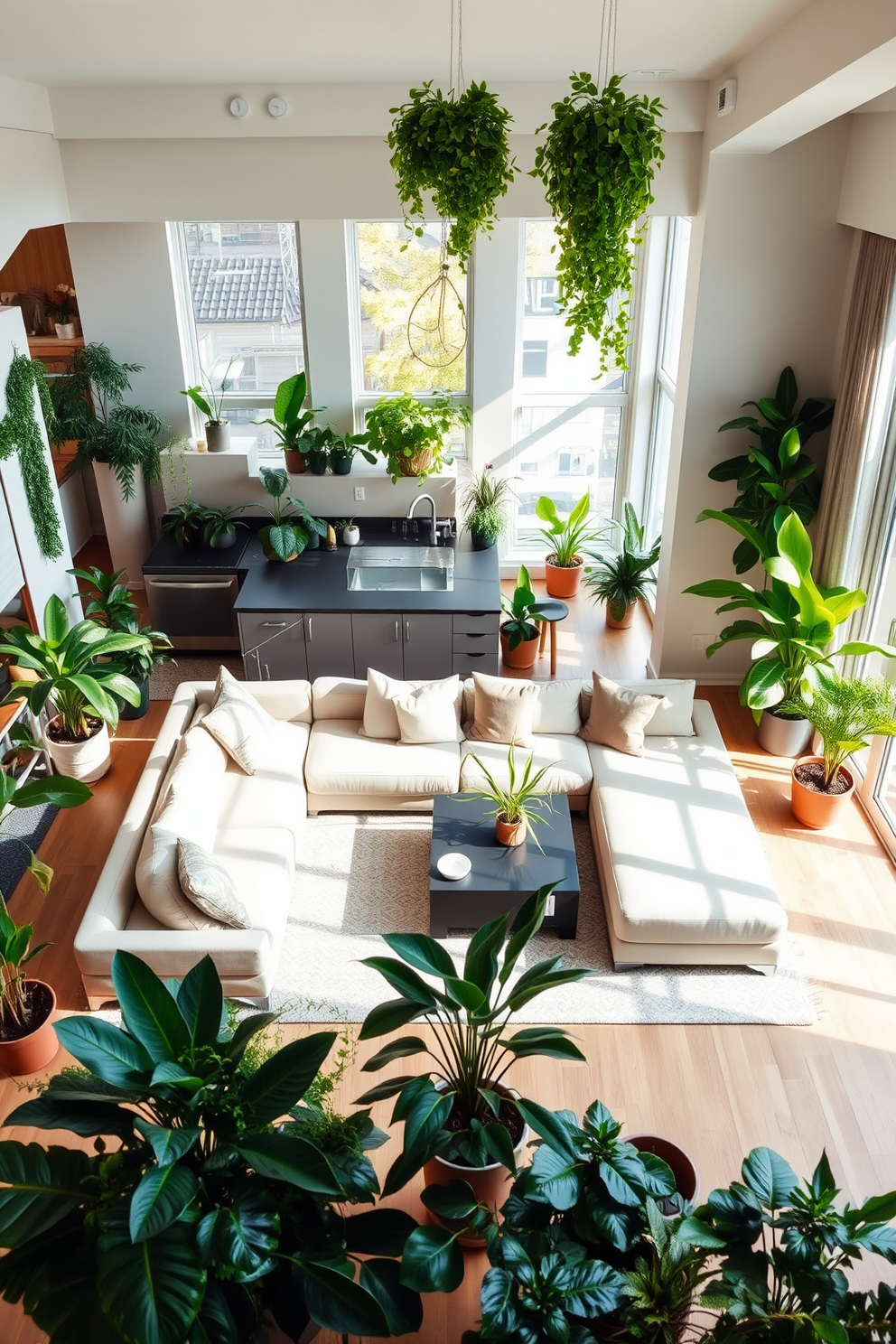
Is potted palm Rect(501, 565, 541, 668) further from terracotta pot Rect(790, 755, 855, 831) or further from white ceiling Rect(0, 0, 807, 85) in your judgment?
white ceiling Rect(0, 0, 807, 85)

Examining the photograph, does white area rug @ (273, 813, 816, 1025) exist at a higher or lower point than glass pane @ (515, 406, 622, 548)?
lower

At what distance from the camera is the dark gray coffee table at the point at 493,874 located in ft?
16.0

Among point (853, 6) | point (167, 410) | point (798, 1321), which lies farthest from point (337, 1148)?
point (167, 410)

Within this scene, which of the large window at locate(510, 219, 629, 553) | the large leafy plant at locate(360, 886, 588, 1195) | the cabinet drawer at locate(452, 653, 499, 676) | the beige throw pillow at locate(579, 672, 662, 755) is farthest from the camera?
the large window at locate(510, 219, 629, 553)

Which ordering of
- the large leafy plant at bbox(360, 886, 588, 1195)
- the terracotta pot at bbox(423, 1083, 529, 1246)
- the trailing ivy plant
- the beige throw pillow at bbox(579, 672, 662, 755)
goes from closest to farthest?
the large leafy plant at bbox(360, 886, 588, 1195) → the terracotta pot at bbox(423, 1083, 529, 1246) → the trailing ivy plant → the beige throw pillow at bbox(579, 672, 662, 755)

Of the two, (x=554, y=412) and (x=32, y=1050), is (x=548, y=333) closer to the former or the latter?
(x=554, y=412)

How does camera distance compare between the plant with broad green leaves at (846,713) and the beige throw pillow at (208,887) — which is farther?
the plant with broad green leaves at (846,713)

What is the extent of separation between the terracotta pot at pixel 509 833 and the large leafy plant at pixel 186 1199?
6.99 feet

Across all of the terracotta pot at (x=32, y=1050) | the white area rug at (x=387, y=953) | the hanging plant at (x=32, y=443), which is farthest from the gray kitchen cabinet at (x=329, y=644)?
the terracotta pot at (x=32, y=1050)

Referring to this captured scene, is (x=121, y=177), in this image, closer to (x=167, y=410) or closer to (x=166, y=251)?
(x=166, y=251)

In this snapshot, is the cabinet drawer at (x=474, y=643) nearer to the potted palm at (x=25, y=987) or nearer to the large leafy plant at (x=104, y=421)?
the large leafy plant at (x=104, y=421)

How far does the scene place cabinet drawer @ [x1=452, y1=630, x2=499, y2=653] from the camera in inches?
264

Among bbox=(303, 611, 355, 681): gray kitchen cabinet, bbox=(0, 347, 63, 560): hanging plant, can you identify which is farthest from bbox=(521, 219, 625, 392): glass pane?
bbox=(0, 347, 63, 560): hanging plant

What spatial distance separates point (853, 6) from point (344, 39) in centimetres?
212
